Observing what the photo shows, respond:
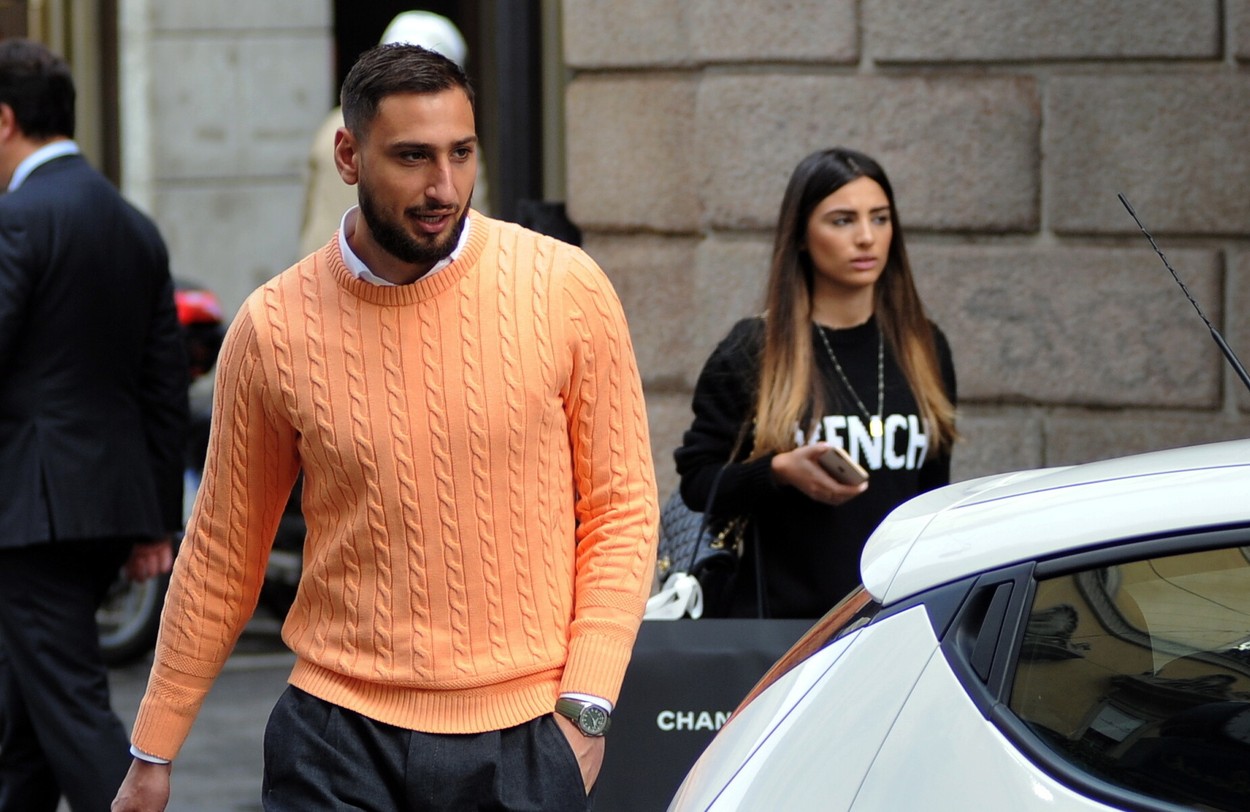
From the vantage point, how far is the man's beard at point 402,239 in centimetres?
294

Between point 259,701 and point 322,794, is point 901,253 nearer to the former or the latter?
point 322,794

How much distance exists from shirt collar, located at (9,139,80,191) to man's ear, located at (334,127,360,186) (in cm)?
252

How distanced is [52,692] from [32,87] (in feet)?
5.28

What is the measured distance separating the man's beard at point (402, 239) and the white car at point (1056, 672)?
2.78 feet

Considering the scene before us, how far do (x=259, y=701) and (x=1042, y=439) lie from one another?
3188 mm

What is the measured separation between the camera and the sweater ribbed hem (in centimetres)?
295

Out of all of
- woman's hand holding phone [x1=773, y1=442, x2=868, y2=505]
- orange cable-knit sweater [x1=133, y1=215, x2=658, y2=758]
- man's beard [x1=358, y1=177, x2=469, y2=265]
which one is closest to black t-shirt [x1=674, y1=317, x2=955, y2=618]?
woman's hand holding phone [x1=773, y1=442, x2=868, y2=505]

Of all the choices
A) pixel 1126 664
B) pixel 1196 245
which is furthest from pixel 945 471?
pixel 1196 245

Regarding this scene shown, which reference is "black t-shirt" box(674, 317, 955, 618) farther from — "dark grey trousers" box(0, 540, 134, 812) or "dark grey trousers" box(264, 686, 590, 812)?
"dark grey trousers" box(0, 540, 134, 812)

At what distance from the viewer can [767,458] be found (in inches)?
163

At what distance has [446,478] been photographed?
2.96m

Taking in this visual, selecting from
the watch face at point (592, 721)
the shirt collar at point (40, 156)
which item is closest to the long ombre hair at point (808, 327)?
the watch face at point (592, 721)

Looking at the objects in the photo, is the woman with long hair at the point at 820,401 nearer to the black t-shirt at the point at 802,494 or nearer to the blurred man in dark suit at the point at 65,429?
the black t-shirt at the point at 802,494

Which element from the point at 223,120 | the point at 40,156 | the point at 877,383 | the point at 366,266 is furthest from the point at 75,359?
the point at 223,120
